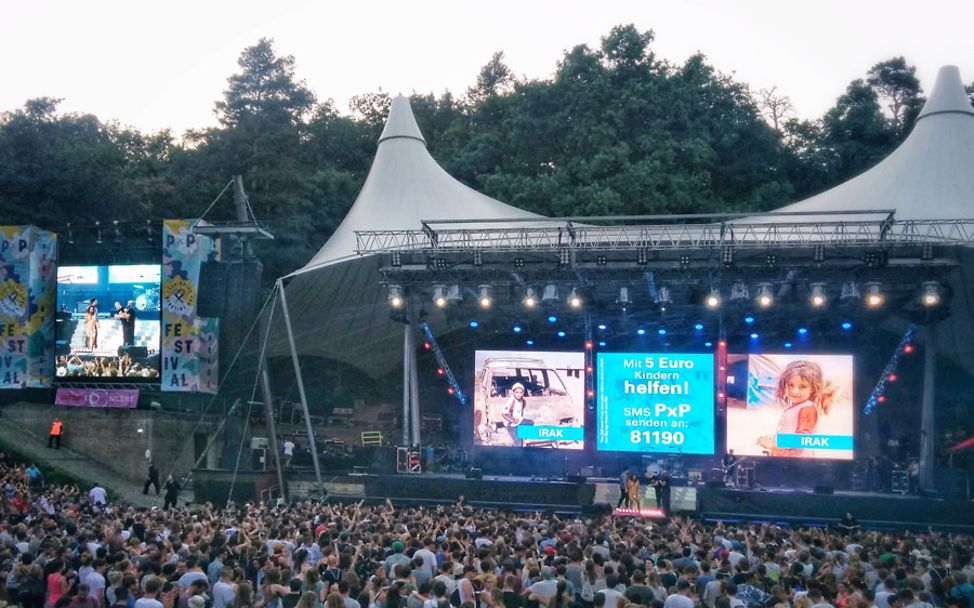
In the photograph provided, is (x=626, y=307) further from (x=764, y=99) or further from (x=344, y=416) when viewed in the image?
(x=764, y=99)

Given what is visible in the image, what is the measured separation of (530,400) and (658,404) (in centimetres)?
325

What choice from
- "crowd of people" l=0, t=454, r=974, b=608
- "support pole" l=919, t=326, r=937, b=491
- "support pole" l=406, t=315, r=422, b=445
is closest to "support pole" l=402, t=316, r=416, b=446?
"support pole" l=406, t=315, r=422, b=445

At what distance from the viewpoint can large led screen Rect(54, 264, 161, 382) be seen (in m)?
27.9

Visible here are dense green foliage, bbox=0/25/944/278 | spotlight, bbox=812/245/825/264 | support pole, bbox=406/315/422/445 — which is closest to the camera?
spotlight, bbox=812/245/825/264

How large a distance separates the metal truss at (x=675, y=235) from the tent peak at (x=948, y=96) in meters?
2.74

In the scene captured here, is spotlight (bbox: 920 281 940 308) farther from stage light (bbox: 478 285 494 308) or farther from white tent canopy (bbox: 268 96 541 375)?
stage light (bbox: 478 285 494 308)

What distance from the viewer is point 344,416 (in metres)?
30.7

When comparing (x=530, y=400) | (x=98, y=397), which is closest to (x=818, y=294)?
(x=530, y=400)

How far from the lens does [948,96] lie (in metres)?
22.8

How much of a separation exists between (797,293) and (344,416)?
13996 mm

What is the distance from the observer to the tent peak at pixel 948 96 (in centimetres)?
2275

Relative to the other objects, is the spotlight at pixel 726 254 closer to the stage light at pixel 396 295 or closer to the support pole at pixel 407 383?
the stage light at pixel 396 295

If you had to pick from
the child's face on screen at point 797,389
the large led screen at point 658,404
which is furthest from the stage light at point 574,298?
the child's face on screen at point 797,389

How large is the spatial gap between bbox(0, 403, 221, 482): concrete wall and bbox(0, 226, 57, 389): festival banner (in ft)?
3.97
